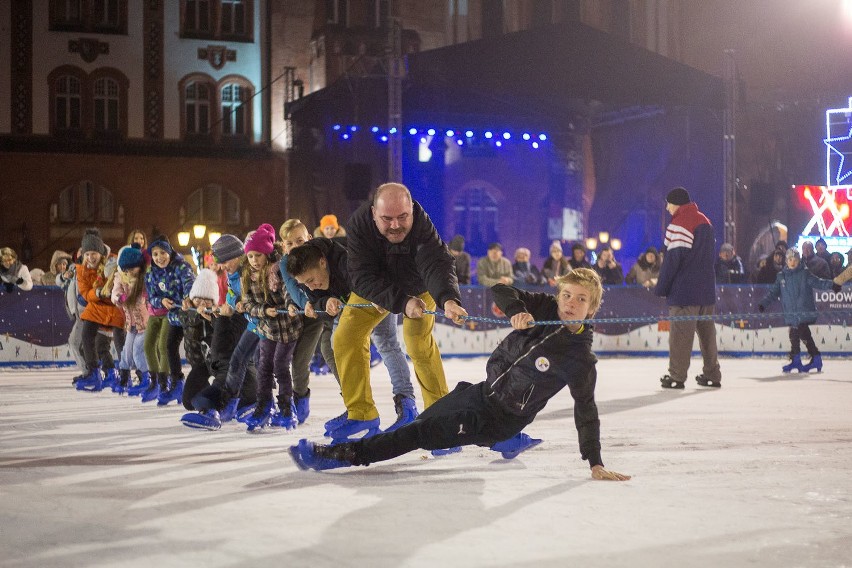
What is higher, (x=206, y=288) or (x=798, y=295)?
(x=206, y=288)

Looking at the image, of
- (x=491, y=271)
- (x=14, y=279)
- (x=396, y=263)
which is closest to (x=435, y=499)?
(x=396, y=263)

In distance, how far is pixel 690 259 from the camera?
12008 mm

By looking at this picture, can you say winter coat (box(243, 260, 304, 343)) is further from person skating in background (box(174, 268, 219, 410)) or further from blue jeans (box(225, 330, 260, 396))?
person skating in background (box(174, 268, 219, 410))

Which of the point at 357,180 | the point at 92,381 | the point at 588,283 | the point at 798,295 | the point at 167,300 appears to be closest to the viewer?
the point at 588,283

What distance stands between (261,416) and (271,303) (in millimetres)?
759

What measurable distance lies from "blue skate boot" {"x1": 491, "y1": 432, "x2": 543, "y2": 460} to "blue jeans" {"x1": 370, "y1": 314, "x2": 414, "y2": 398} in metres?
1.00

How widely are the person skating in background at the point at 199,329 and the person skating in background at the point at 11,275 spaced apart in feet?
22.7

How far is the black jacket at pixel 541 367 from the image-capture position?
5.73 m

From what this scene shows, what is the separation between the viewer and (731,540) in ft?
14.9

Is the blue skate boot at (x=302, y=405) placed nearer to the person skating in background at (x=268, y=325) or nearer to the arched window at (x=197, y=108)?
the person skating in background at (x=268, y=325)

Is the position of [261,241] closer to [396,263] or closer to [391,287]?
[396,263]

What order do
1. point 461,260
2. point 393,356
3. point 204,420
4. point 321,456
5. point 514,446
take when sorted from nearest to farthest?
point 321,456 → point 514,446 → point 393,356 → point 204,420 → point 461,260

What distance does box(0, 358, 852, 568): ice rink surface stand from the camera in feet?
14.2

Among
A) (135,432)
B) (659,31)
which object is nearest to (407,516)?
(135,432)
